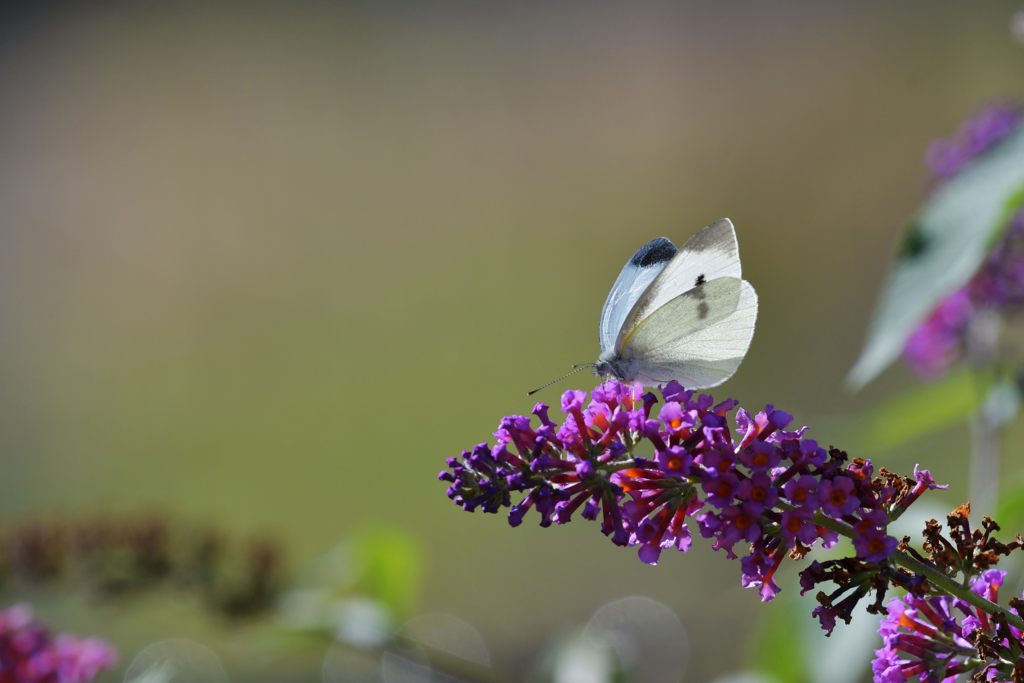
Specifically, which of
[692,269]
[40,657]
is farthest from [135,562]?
[692,269]

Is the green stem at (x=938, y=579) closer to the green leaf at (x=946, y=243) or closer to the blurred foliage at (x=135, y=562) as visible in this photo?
the green leaf at (x=946, y=243)

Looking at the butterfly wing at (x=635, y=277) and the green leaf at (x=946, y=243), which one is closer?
the green leaf at (x=946, y=243)

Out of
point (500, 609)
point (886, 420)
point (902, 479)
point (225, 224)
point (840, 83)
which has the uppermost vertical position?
point (840, 83)

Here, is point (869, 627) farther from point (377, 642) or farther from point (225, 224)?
point (225, 224)

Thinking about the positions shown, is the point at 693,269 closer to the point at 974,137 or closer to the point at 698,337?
the point at 698,337

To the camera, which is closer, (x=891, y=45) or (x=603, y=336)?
(x=603, y=336)

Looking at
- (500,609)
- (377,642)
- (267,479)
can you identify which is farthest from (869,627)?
(267,479)

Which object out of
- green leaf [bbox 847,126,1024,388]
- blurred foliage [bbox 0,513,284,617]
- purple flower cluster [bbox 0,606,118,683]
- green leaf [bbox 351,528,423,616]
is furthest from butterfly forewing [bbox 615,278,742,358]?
blurred foliage [bbox 0,513,284,617]

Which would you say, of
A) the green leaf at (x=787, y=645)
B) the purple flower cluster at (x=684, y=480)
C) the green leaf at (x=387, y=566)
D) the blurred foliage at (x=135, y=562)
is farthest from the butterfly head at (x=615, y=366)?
the blurred foliage at (x=135, y=562)

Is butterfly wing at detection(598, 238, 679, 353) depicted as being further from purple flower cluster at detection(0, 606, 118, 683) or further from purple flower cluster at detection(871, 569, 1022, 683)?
purple flower cluster at detection(0, 606, 118, 683)
